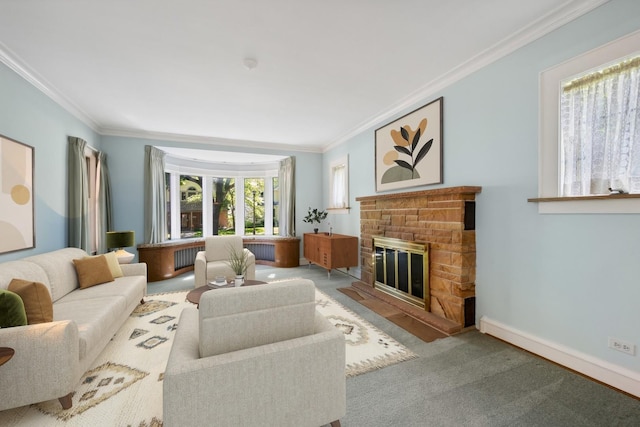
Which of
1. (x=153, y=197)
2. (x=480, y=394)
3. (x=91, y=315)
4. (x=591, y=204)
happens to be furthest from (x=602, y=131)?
(x=153, y=197)

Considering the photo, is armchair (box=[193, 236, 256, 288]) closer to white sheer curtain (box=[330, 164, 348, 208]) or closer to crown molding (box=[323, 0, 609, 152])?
white sheer curtain (box=[330, 164, 348, 208])

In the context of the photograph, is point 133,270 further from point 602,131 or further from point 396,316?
point 602,131

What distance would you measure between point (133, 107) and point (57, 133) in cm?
98

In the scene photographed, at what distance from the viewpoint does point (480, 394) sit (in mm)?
1828

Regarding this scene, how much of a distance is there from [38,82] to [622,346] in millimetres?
6104

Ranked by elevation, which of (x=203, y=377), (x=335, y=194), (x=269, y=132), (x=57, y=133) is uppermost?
(x=269, y=132)

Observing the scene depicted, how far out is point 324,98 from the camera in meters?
3.65

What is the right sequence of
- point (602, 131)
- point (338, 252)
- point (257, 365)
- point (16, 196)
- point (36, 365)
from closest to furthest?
point (257, 365), point (36, 365), point (602, 131), point (16, 196), point (338, 252)

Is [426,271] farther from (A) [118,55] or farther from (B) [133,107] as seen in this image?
(B) [133,107]

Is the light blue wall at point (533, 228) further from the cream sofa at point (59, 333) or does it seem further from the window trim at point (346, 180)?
the cream sofa at point (59, 333)

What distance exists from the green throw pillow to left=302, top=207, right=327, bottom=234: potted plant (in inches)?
186

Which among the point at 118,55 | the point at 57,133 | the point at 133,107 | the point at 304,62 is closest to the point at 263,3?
the point at 304,62

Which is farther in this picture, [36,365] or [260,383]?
[36,365]

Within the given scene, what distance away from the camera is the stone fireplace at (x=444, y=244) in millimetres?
2740
